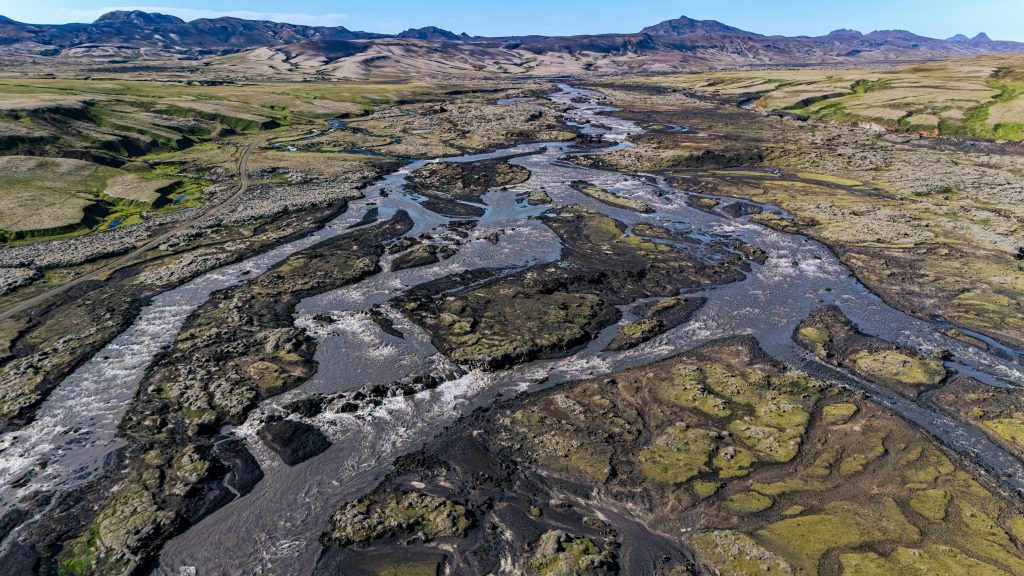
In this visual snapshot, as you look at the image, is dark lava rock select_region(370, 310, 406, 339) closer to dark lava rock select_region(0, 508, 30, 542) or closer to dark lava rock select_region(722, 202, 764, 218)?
dark lava rock select_region(0, 508, 30, 542)

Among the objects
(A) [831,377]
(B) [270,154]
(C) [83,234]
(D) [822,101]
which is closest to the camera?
(A) [831,377]

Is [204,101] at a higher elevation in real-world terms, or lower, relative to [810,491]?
higher

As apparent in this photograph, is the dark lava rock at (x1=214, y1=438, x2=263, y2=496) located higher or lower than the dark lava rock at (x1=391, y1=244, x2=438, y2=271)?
lower


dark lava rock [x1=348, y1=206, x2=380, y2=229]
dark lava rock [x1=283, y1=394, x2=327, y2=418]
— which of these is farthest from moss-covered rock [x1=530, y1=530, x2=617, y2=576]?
dark lava rock [x1=348, y1=206, x2=380, y2=229]

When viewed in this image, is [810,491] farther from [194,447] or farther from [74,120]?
[74,120]

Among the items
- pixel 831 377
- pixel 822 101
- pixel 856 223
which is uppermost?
pixel 822 101

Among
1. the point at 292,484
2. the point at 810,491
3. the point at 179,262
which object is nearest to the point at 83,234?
the point at 179,262

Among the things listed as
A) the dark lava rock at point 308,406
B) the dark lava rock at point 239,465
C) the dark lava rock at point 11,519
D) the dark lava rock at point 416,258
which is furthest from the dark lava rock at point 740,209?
the dark lava rock at point 11,519

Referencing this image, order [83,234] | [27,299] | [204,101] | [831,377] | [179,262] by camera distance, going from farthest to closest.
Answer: [204,101]
[83,234]
[179,262]
[27,299]
[831,377]
